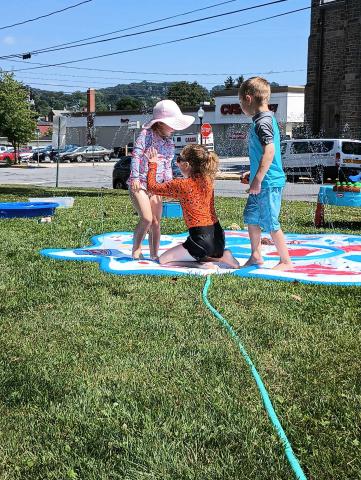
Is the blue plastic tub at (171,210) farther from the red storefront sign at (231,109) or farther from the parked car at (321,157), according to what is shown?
the red storefront sign at (231,109)

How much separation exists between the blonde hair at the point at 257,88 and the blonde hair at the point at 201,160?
0.65 metres

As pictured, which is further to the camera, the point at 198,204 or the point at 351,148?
the point at 351,148

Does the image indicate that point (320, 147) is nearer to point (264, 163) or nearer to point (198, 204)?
point (198, 204)

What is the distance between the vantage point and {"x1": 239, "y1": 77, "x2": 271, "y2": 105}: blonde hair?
5637 mm

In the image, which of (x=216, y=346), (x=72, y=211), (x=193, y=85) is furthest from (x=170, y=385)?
(x=193, y=85)

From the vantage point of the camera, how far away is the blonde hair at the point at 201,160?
5910 millimetres

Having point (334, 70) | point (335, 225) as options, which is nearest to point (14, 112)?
point (334, 70)

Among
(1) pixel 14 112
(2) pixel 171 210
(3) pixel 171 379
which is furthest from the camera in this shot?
(1) pixel 14 112

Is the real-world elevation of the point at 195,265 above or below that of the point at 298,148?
below

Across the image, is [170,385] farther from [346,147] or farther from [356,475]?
[346,147]

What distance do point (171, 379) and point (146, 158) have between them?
130 inches

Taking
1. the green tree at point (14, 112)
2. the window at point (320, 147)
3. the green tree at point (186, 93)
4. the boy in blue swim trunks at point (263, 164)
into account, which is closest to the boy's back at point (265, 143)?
the boy in blue swim trunks at point (263, 164)

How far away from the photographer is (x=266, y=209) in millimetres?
5711

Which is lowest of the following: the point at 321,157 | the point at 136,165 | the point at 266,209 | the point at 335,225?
the point at 335,225
